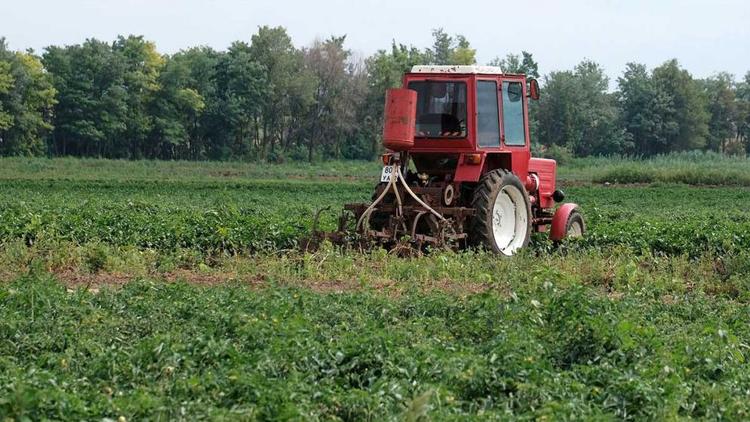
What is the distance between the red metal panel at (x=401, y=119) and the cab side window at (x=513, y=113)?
5.84 ft

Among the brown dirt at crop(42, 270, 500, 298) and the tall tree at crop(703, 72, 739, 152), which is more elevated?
the tall tree at crop(703, 72, 739, 152)

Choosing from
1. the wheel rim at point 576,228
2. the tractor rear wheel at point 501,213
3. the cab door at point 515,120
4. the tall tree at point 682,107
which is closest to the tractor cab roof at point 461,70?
the cab door at point 515,120

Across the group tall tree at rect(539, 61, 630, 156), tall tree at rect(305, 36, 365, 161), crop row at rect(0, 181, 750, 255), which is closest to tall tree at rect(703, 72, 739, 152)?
tall tree at rect(539, 61, 630, 156)

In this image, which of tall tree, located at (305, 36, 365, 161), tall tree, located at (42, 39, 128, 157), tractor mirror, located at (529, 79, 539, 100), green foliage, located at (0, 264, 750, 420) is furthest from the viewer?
tall tree, located at (305, 36, 365, 161)

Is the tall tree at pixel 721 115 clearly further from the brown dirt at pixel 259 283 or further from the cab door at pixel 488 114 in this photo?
the brown dirt at pixel 259 283

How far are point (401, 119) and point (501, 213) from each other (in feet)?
8.44

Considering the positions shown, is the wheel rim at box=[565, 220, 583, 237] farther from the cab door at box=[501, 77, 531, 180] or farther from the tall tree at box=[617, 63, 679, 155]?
the tall tree at box=[617, 63, 679, 155]

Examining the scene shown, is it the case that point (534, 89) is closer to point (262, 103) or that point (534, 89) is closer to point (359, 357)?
point (359, 357)

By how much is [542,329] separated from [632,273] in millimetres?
4937

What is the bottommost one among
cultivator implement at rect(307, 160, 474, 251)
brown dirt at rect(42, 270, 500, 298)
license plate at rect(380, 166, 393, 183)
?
brown dirt at rect(42, 270, 500, 298)

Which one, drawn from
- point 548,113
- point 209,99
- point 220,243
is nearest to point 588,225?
point 220,243

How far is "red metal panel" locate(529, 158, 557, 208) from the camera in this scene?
18.0 m

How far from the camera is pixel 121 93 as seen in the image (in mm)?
66000

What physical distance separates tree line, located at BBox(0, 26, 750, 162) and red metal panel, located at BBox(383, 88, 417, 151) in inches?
1968
